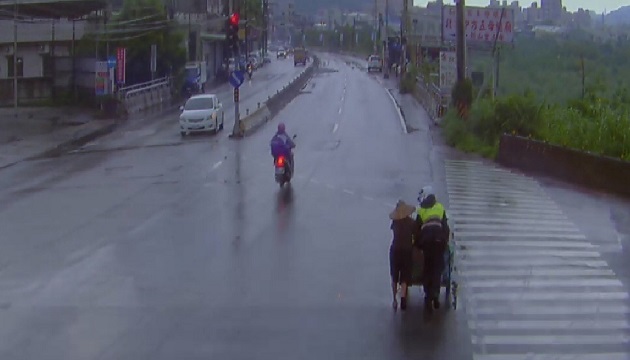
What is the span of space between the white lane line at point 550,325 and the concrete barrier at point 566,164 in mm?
12869

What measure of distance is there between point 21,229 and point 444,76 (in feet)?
102

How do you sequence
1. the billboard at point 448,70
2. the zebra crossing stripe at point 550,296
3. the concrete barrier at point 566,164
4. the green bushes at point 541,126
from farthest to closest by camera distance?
the billboard at point 448,70 → the green bushes at point 541,126 → the concrete barrier at point 566,164 → the zebra crossing stripe at point 550,296

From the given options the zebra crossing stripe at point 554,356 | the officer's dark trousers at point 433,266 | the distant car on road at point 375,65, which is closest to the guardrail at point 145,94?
the officer's dark trousers at point 433,266

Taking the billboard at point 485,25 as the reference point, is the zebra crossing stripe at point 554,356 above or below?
below

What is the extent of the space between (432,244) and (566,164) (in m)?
16.8

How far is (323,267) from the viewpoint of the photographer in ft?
53.5

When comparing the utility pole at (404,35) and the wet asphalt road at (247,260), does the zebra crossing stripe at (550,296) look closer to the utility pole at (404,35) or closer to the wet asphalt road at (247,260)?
the wet asphalt road at (247,260)

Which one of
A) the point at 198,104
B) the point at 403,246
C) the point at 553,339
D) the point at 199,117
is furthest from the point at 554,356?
the point at 198,104

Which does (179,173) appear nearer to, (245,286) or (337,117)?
(245,286)

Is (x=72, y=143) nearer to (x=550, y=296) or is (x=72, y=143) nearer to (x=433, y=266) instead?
(x=550, y=296)

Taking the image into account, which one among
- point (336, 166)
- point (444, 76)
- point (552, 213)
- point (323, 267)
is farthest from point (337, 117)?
point (323, 267)

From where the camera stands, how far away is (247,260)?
17.0 meters

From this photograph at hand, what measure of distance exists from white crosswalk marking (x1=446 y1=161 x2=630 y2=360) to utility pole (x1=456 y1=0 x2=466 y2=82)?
18.8m

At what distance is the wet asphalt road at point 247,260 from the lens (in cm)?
1198
